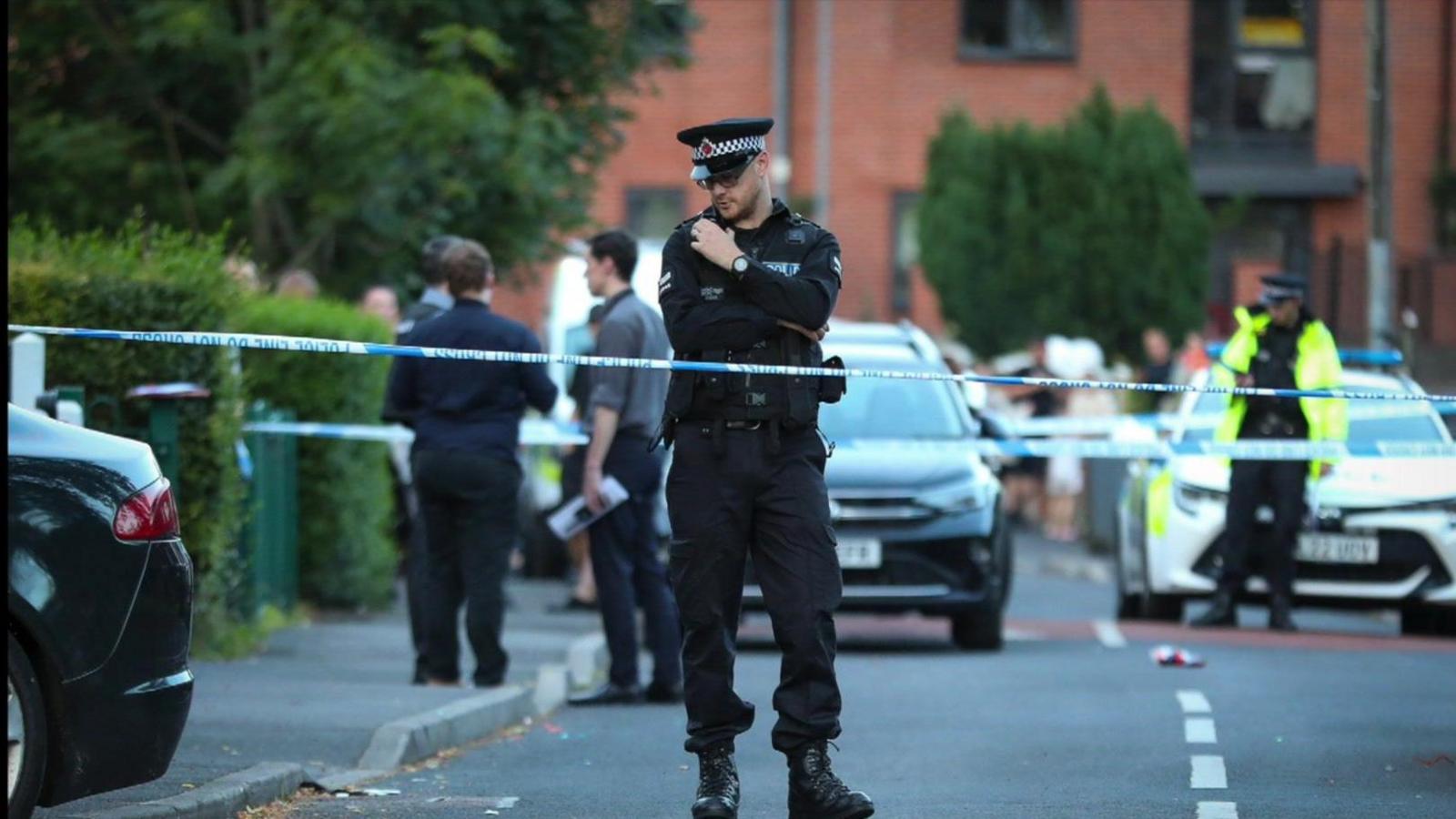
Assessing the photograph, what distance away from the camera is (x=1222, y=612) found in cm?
1577

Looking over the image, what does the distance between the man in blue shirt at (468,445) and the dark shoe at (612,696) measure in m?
0.43

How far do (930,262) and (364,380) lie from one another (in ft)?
50.8

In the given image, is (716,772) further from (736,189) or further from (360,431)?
(360,431)

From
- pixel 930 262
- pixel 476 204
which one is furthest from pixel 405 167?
pixel 930 262

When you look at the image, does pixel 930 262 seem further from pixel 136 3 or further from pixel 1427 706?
pixel 1427 706

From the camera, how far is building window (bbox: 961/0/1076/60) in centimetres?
3481

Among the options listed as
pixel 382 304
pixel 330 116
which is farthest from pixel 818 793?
pixel 330 116

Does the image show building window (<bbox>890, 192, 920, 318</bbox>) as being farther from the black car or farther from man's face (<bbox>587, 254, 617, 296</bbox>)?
the black car

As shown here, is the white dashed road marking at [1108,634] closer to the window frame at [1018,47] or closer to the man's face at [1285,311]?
the man's face at [1285,311]

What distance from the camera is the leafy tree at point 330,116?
17.4 m

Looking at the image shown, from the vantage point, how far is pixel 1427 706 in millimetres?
11312

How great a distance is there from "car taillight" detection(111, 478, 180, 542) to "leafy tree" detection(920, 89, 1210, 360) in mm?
23896

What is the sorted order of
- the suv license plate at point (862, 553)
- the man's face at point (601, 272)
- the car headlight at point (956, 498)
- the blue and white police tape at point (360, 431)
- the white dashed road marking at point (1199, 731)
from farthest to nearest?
the car headlight at point (956, 498) < the suv license plate at point (862, 553) < the blue and white police tape at point (360, 431) < the man's face at point (601, 272) < the white dashed road marking at point (1199, 731)

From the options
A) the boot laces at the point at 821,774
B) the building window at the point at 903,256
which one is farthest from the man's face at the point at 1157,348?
the boot laces at the point at 821,774
